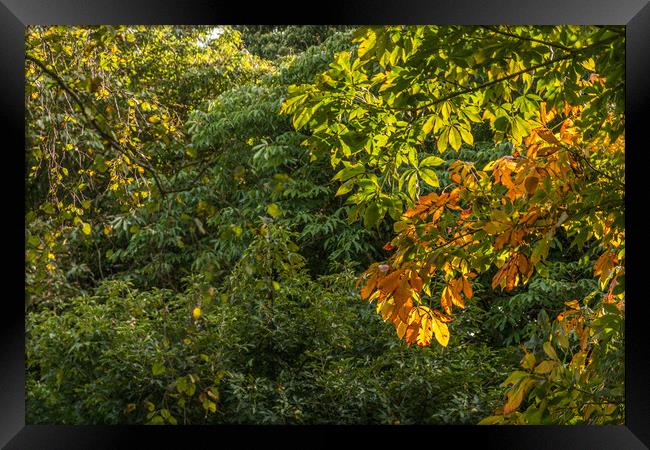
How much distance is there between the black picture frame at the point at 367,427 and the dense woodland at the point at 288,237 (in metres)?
0.28

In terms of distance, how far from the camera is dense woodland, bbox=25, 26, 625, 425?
64.4 inches

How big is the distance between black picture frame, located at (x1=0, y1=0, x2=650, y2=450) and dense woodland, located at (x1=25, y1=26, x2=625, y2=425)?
0.28 meters

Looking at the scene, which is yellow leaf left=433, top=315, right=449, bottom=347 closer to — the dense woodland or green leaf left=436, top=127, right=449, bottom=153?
the dense woodland

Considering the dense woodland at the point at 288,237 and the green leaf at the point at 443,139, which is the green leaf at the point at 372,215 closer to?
the dense woodland at the point at 288,237

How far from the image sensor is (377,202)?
1561mm

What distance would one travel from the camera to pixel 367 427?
1.25 m

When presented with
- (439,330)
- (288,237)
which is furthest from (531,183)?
(288,237)

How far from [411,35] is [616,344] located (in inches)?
32.9

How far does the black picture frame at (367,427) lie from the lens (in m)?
1.19

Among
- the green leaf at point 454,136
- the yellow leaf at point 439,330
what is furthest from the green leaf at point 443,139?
the yellow leaf at point 439,330

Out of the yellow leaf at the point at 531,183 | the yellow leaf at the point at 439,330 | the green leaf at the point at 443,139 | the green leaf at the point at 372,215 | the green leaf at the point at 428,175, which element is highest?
the green leaf at the point at 443,139

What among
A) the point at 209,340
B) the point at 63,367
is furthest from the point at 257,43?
the point at 63,367

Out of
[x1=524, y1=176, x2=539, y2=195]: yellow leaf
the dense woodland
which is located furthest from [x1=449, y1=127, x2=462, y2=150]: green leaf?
[x1=524, y1=176, x2=539, y2=195]: yellow leaf

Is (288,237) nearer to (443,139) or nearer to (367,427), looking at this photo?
(443,139)
